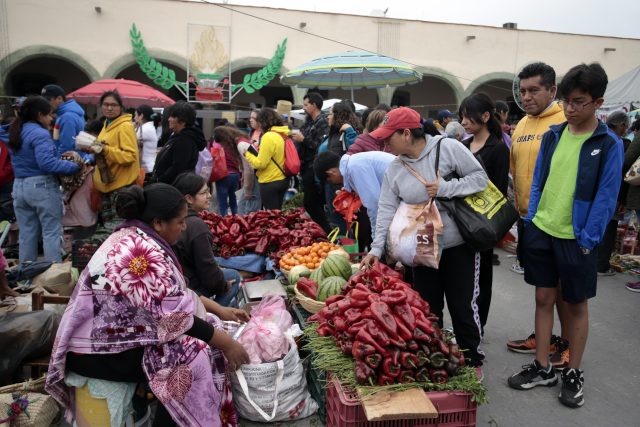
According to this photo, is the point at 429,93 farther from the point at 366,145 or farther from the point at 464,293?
the point at 464,293

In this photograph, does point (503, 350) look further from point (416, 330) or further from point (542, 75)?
point (542, 75)

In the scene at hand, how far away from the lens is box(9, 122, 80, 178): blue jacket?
530cm

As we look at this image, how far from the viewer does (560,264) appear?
3189 mm

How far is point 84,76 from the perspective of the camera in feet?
69.8

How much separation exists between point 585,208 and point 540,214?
1.04 feet

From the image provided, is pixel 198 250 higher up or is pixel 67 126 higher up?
pixel 67 126

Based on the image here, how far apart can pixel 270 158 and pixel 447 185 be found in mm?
4081

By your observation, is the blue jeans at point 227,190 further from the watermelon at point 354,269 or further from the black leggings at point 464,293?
the black leggings at point 464,293

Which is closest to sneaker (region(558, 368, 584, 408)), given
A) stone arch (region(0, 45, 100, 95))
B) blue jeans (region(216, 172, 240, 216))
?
blue jeans (region(216, 172, 240, 216))

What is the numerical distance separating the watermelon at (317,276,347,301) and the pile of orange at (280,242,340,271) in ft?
2.57

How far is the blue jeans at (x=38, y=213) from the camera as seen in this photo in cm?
546

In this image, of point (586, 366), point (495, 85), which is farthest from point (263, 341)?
point (495, 85)

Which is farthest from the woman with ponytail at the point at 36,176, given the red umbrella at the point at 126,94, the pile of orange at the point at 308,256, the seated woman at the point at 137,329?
the red umbrella at the point at 126,94

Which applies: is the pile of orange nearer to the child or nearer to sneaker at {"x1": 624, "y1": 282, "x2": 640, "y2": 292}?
the child
